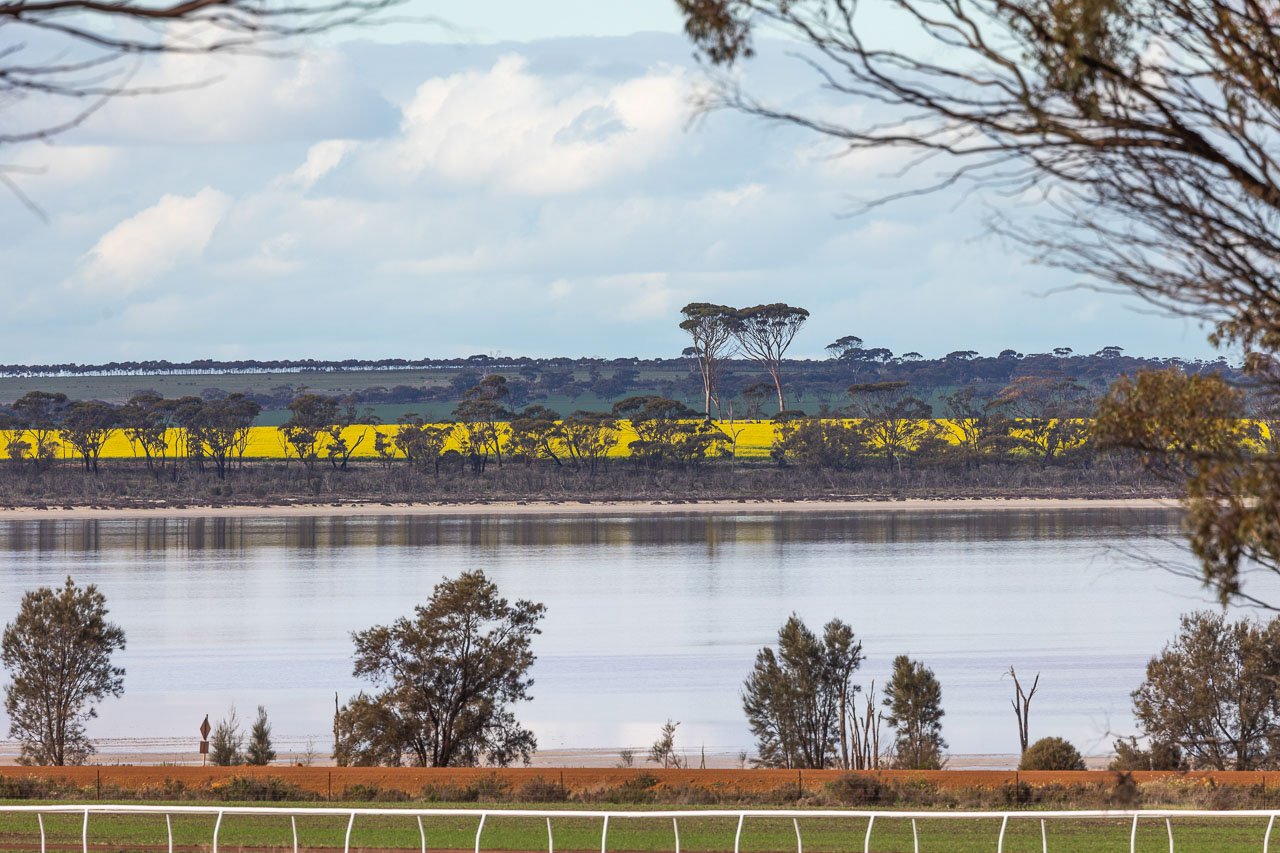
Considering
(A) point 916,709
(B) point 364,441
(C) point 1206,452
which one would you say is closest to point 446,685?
(A) point 916,709

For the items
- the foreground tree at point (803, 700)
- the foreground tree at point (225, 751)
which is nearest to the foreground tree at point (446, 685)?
the foreground tree at point (225, 751)

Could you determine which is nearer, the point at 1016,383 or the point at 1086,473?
the point at 1086,473

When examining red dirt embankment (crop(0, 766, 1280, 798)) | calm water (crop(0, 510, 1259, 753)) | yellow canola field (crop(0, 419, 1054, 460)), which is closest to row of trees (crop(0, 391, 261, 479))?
yellow canola field (crop(0, 419, 1054, 460))

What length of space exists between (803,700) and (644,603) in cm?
2592

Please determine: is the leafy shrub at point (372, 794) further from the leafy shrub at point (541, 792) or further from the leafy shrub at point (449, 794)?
the leafy shrub at point (541, 792)

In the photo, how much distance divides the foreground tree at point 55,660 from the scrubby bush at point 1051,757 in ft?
55.0

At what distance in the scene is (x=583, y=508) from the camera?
100312mm

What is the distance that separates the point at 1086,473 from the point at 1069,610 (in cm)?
4932

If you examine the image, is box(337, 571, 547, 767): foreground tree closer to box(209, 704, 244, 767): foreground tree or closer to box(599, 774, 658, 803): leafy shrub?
box(209, 704, 244, 767): foreground tree

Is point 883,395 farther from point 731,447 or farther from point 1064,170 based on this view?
point 1064,170

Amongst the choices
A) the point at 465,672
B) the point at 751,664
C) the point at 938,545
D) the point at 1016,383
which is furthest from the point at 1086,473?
the point at 465,672

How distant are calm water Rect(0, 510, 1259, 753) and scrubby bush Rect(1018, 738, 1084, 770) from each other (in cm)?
303

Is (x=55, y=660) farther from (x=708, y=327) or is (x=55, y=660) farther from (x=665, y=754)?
(x=708, y=327)

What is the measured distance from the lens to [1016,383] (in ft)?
401
